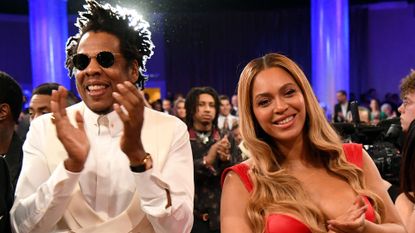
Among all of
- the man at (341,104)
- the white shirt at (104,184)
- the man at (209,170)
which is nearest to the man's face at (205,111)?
the man at (209,170)

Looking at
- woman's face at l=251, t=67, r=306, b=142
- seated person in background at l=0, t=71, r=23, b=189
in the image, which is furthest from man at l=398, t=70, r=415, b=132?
seated person in background at l=0, t=71, r=23, b=189

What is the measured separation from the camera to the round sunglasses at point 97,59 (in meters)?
1.97

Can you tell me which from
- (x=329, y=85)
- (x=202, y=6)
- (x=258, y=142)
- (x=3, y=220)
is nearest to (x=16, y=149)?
(x=3, y=220)

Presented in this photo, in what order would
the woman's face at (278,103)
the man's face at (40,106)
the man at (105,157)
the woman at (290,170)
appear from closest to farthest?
1. the man at (105,157)
2. the woman at (290,170)
3. the woman's face at (278,103)
4. the man's face at (40,106)

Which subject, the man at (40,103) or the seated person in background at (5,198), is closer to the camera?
the seated person in background at (5,198)

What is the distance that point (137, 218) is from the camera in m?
1.90

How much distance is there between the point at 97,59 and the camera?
1.97 meters

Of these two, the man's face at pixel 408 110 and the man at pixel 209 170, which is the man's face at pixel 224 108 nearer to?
the man at pixel 209 170

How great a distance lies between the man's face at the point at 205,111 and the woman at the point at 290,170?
2039 millimetres

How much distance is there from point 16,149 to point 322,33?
810 cm

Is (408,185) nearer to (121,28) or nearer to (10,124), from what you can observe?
(121,28)

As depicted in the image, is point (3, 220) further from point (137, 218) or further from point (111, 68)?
point (111, 68)

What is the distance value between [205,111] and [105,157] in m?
2.31

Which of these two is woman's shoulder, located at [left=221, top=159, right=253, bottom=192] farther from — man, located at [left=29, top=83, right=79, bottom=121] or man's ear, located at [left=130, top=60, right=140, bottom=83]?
man, located at [left=29, top=83, right=79, bottom=121]
